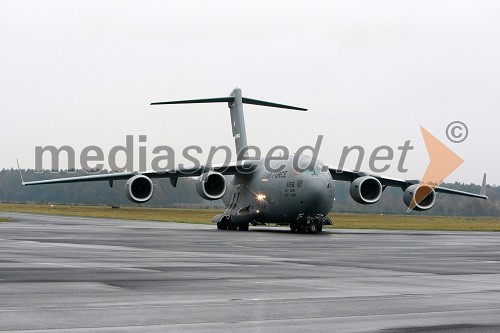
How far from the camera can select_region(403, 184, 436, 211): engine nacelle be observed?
1857 inches

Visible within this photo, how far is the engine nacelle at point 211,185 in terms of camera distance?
4434 centimetres

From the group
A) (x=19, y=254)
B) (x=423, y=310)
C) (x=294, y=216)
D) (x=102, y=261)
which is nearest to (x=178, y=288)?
(x=423, y=310)

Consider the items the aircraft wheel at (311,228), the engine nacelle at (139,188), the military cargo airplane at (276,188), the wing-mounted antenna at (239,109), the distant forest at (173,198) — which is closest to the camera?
the military cargo airplane at (276,188)

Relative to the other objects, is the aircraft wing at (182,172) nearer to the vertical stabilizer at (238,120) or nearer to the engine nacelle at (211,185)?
the engine nacelle at (211,185)

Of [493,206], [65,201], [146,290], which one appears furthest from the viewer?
[65,201]

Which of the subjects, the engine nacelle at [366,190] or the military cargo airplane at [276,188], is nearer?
the military cargo airplane at [276,188]

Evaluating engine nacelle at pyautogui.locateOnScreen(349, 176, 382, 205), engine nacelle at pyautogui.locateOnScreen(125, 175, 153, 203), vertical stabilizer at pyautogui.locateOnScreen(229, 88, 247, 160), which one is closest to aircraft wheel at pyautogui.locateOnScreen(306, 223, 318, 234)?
engine nacelle at pyautogui.locateOnScreen(349, 176, 382, 205)

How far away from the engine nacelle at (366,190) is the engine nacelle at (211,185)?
6.50m

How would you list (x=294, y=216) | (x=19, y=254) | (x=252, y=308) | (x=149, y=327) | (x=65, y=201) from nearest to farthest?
(x=149, y=327), (x=252, y=308), (x=19, y=254), (x=294, y=216), (x=65, y=201)

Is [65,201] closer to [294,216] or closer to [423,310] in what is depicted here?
[294,216]

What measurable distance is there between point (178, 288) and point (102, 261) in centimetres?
585

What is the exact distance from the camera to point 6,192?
157125mm

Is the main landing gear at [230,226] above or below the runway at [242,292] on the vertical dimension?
below

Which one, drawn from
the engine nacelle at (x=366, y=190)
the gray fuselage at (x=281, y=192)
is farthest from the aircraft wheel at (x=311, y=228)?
the engine nacelle at (x=366, y=190)
